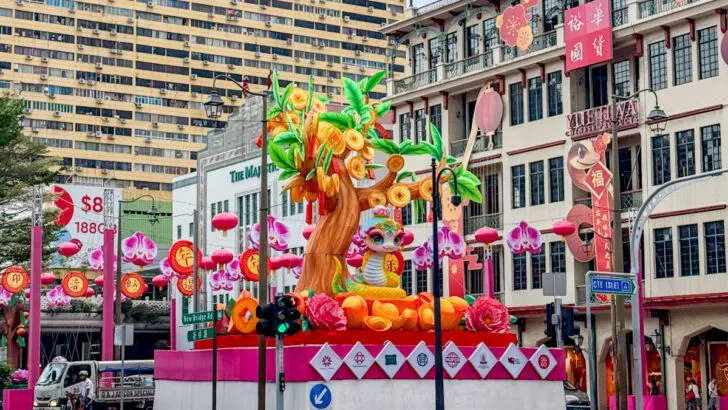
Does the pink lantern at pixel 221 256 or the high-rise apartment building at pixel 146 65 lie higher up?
the high-rise apartment building at pixel 146 65

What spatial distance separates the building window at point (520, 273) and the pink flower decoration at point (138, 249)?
14.9 metres

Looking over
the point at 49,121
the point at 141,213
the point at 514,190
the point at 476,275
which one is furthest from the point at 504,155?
the point at 49,121

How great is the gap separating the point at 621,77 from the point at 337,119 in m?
19.6

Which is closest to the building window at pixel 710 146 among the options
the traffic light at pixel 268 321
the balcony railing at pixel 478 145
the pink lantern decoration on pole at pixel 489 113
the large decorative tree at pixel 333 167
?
the pink lantern decoration on pole at pixel 489 113

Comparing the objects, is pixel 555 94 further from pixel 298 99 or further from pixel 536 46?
pixel 298 99

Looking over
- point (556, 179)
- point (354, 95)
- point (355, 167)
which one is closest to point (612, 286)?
point (355, 167)

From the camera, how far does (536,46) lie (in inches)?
2167

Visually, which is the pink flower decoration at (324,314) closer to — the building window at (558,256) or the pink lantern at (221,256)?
the pink lantern at (221,256)

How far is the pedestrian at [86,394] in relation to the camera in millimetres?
43469

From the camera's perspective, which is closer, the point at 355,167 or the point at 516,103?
the point at 355,167

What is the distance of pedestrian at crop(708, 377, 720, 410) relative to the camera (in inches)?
1855

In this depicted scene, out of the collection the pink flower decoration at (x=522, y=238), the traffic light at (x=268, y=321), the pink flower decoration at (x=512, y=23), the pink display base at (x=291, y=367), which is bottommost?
the pink display base at (x=291, y=367)

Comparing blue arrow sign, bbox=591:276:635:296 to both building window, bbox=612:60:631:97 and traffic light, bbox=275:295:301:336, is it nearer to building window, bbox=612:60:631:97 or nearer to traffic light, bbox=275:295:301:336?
traffic light, bbox=275:295:301:336

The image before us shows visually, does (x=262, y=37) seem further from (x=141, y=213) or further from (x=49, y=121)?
(x=141, y=213)
